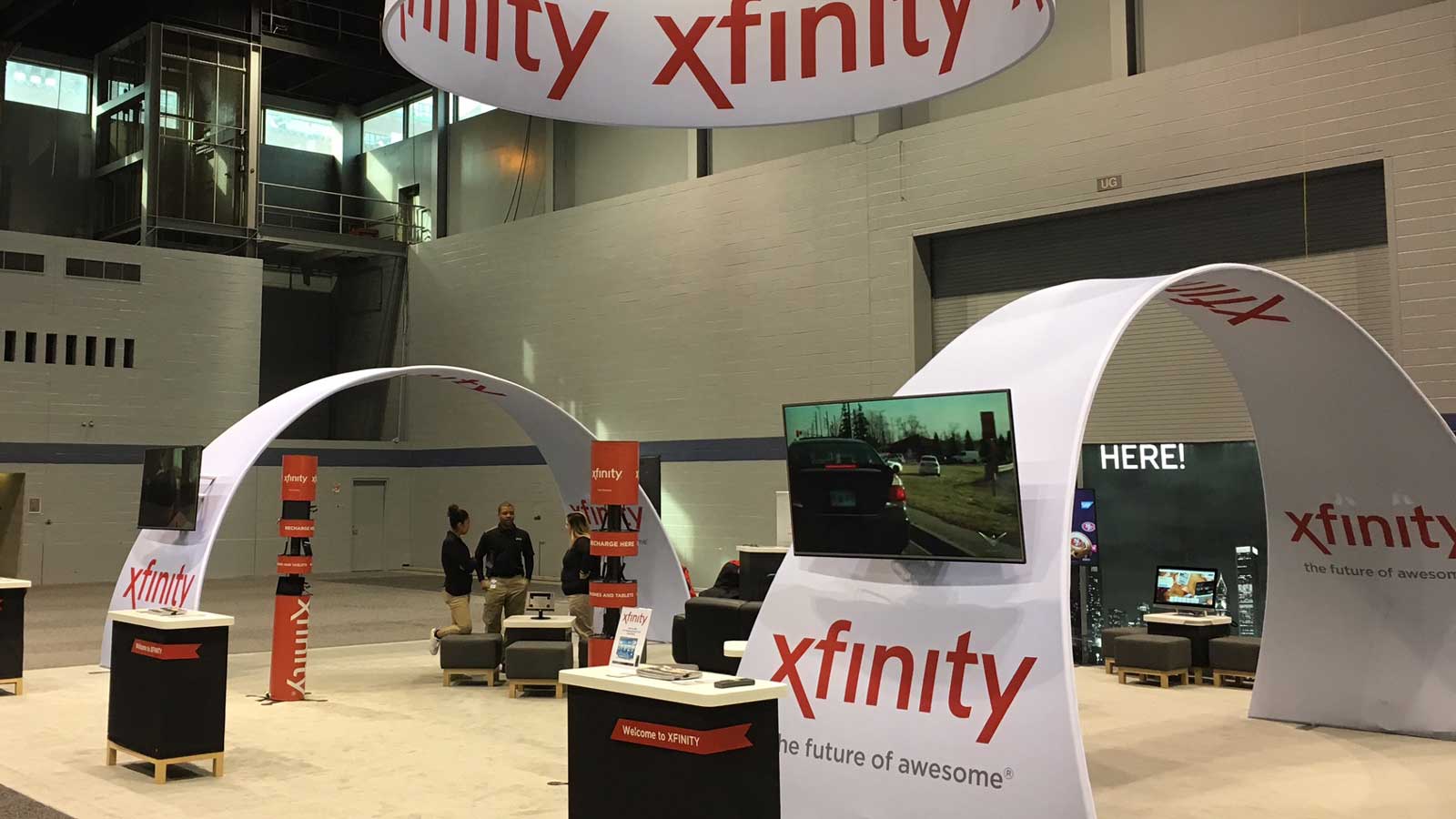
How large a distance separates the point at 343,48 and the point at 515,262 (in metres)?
6.04

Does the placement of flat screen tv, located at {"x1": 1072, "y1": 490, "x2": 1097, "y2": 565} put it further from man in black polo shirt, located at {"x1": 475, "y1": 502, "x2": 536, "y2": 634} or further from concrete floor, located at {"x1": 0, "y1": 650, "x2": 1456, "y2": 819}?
man in black polo shirt, located at {"x1": 475, "y1": 502, "x2": 536, "y2": 634}

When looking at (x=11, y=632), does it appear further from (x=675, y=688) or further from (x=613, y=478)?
(x=675, y=688)

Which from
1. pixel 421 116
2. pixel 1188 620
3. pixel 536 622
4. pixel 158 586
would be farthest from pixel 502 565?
pixel 421 116

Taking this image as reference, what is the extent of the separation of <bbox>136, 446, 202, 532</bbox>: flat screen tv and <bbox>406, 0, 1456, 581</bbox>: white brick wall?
8808mm

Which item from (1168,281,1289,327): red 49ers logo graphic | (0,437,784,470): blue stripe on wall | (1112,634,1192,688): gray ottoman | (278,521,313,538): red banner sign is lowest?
(1112,634,1192,688): gray ottoman

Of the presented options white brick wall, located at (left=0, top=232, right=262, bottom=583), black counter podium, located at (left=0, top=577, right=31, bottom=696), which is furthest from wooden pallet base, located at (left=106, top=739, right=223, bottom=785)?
white brick wall, located at (left=0, top=232, right=262, bottom=583)

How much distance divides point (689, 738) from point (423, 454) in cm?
2101

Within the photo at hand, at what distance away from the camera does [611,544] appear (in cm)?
1025

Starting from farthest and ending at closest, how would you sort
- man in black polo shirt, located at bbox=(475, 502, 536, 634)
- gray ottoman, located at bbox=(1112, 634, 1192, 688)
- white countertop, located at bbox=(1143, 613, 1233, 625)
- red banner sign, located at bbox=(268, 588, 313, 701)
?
man in black polo shirt, located at bbox=(475, 502, 536, 634)
white countertop, located at bbox=(1143, 613, 1233, 625)
gray ottoman, located at bbox=(1112, 634, 1192, 688)
red banner sign, located at bbox=(268, 588, 313, 701)

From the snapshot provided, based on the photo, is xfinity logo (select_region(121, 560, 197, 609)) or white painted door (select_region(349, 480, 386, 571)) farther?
white painted door (select_region(349, 480, 386, 571))

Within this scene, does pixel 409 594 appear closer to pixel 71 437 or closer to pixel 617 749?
pixel 71 437

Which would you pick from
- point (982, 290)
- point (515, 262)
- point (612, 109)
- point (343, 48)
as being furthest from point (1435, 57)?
point (343, 48)

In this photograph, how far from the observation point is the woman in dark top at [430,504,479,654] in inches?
452

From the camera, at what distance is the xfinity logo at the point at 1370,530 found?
320 inches
